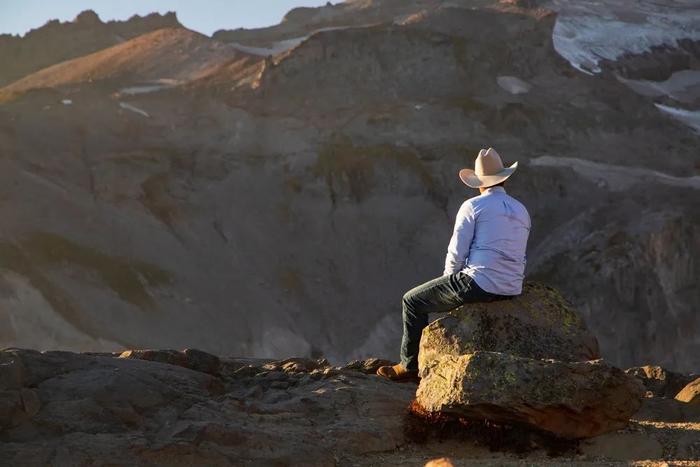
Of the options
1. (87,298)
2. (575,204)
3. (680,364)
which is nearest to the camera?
(87,298)

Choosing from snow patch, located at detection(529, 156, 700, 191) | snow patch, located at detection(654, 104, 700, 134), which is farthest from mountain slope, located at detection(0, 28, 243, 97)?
snow patch, located at detection(654, 104, 700, 134)

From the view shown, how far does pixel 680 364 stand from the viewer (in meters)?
25.1

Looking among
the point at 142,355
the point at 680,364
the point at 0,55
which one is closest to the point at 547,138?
the point at 680,364

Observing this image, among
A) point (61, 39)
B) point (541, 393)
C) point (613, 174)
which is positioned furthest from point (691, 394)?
point (61, 39)

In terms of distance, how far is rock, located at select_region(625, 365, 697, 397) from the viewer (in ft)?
33.5

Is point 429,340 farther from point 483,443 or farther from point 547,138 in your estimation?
point 547,138

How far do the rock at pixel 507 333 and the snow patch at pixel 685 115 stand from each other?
27.2 metres

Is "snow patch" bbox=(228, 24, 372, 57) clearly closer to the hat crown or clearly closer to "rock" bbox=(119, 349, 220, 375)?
"rock" bbox=(119, 349, 220, 375)

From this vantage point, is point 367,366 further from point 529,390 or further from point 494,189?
point 529,390

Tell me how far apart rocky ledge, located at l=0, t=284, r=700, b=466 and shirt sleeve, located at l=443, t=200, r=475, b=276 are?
0.96ft

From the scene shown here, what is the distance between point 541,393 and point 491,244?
105 centimetres

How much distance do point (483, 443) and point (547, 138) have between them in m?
23.6

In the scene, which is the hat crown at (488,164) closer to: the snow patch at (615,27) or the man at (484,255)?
the man at (484,255)

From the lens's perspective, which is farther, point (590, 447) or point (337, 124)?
point (337, 124)
